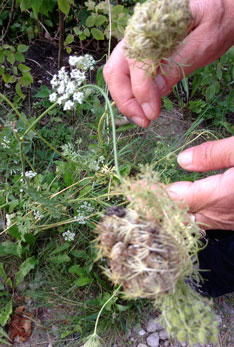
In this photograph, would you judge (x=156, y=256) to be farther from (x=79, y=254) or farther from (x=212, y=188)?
(x=79, y=254)

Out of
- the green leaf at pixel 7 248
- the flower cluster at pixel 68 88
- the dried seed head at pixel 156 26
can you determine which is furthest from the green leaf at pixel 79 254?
the dried seed head at pixel 156 26

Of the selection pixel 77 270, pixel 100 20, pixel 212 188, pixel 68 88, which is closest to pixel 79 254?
pixel 77 270

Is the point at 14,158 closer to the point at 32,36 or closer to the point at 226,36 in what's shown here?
the point at 32,36

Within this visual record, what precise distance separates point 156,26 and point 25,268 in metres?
1.58

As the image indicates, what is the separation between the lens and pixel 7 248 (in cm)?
193

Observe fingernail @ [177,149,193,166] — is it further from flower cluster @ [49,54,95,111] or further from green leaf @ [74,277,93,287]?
green leaf @ [74,277,93,287]

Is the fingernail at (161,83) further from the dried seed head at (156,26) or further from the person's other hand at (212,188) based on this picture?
the dried seed head at (156,26)

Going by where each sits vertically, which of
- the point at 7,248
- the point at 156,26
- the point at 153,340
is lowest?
the point at 153,340

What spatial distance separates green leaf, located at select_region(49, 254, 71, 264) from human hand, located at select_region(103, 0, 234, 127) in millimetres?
905

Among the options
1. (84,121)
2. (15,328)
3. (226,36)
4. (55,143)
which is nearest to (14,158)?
(55,143)

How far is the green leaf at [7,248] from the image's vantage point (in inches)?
75.9

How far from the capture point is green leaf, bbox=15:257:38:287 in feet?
6.35

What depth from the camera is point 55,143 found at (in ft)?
7.41

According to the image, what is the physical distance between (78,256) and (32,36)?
69.5 inches
